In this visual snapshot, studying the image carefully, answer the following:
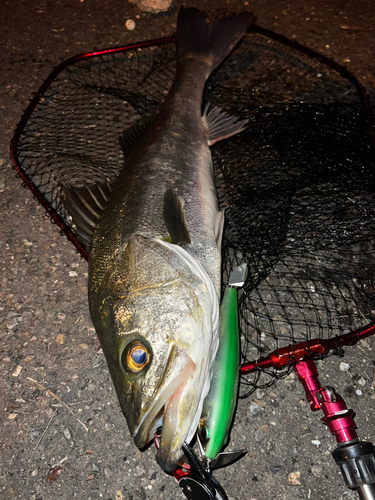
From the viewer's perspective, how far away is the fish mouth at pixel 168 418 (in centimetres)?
167

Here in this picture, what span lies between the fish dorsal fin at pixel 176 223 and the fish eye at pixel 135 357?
708 millimetres

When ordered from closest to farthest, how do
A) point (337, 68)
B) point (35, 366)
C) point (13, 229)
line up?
point (35, 366), point (13, 229), point (337, 68)

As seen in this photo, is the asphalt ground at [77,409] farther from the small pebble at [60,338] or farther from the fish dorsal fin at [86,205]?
the fish dorsal fin at [86,205]

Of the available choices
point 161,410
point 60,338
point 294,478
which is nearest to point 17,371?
point 60,338

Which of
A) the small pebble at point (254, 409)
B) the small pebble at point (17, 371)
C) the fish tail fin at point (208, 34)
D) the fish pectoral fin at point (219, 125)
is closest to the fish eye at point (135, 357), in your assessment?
the small pebble at point (254, 409)

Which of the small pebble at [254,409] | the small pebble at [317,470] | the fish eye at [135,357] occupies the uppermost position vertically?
the fish eye at [135,357]

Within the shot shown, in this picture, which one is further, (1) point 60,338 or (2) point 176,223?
(1) point 60,338

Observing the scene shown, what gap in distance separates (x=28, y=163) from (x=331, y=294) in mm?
2810

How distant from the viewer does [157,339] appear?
1.87 m

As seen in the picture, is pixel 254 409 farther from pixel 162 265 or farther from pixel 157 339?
pixel 162 265

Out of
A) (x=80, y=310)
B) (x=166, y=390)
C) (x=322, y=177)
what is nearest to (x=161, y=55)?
(x=322, y=177)

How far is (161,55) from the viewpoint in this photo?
425cm

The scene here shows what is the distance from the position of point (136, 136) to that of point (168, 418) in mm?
2165

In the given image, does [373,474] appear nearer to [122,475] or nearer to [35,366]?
[122,475]
